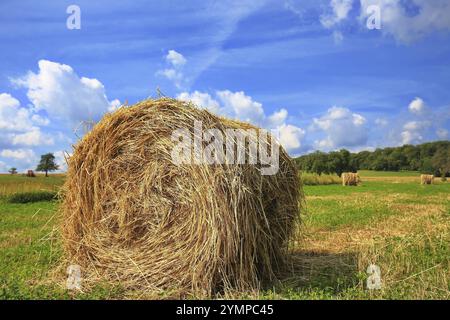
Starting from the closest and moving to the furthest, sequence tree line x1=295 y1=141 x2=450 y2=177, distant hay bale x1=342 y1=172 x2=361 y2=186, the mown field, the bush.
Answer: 1. the mown field
2. the bush
3. distant hay bale x1=342 y1=172 x2=361 y2=186
4. tree line x1=295 y1=141 x2=450 y2=177

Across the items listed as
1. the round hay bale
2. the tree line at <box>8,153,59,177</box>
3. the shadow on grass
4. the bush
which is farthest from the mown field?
the tree line at <box>8,153,59,177</box>

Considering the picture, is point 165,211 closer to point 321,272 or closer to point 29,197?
point 321,272

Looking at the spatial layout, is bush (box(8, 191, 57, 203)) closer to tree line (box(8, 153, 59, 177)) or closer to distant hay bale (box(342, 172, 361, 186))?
distant hay bale (box(342, 172, 361, 186))

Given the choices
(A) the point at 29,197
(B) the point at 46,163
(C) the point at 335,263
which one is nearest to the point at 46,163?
(B) the point at 46,163

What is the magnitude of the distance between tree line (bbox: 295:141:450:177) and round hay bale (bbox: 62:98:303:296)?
6894cm

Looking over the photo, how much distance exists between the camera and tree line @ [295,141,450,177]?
7806 centimetres

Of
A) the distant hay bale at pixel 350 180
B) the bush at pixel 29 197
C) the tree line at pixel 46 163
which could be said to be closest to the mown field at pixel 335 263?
the bush at pixel 29 197

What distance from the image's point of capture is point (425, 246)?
7.80 m

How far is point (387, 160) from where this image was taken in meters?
85.6

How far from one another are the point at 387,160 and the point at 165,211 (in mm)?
84946

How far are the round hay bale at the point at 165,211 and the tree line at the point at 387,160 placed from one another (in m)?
68.9

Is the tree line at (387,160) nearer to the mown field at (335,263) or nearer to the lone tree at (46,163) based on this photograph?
the lone tree at (46,163)

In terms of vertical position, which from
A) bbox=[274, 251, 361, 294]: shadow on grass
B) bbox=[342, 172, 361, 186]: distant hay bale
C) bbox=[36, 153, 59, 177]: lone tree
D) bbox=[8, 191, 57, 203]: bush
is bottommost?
bbox=[274, 251, 361, 294]: shadow on grass

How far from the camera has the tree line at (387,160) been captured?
256 ft
